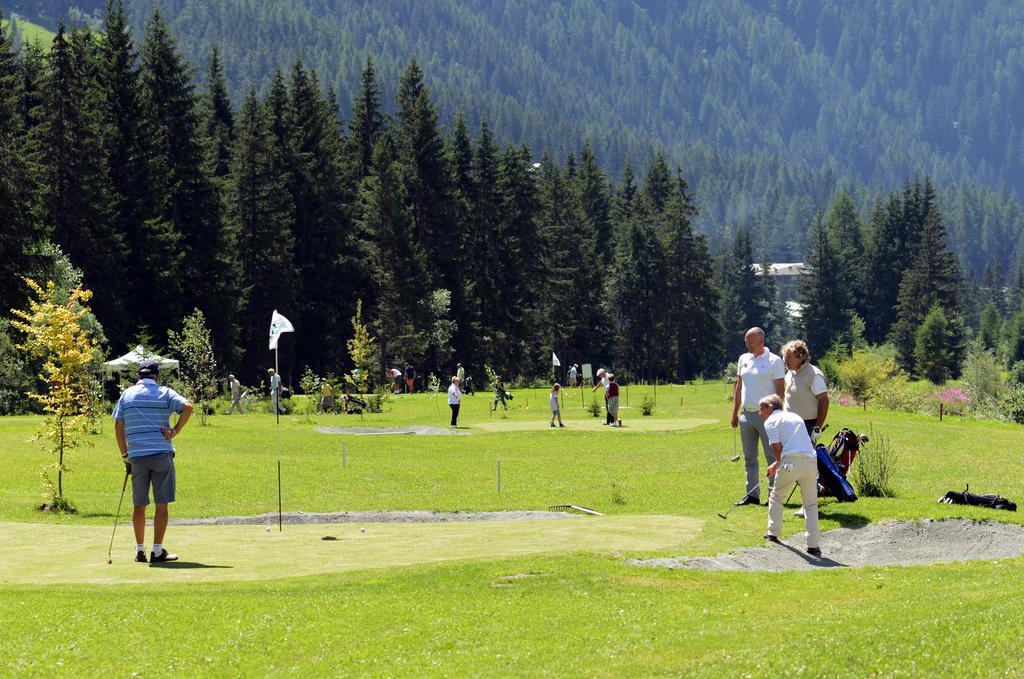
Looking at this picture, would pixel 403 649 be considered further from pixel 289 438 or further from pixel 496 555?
pixel 289 438

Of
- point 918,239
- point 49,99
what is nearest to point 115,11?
point 49,99

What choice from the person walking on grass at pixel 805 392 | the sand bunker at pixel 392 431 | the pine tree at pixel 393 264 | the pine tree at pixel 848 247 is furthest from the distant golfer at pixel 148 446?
the pine tree at pixel 848 247

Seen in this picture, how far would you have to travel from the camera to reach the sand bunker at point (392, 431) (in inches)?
1693

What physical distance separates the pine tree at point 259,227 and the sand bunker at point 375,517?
60059 millimetres

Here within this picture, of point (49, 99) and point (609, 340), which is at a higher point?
point (49, 99)

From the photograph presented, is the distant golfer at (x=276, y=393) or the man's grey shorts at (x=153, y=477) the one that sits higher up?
the distant golfer at (x=276, y=393)

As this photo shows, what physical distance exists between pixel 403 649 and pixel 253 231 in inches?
2945

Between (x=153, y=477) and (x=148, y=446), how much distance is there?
393mm

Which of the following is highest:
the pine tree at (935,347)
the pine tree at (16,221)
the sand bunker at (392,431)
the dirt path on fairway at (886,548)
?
the pine tree at (16,221)

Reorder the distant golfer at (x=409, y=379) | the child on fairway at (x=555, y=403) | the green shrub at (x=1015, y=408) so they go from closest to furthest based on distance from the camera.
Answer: the child on fairway at (x=555, y=403) → the green shrub at (x=1015, y=408) → the distant golfer at (x=409, y=379)

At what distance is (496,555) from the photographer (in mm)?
15523

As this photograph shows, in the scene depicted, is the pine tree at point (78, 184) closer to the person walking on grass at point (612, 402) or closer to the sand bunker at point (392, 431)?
the sand bunker at point (392, 431)

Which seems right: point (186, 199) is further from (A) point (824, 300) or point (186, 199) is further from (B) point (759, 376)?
(A) point (824, 300)

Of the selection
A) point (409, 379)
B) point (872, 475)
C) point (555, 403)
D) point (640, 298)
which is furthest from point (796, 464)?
point (640, 298)
